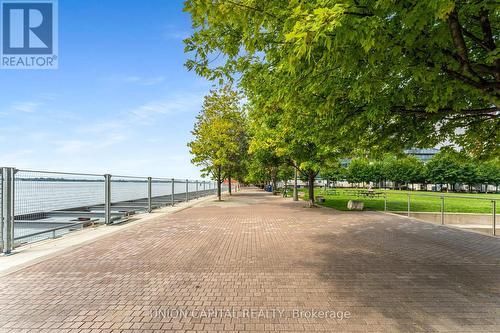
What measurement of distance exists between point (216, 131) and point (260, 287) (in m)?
21.8

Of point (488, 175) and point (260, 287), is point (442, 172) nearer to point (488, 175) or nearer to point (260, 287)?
point (488, 175)

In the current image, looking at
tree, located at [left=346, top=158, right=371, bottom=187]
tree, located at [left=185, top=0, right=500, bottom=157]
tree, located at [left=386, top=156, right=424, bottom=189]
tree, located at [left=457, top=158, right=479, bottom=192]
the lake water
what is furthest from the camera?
tree, located at [left=346, top=158, right=371, bottom=187]

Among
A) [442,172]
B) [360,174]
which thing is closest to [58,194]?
[360,174]

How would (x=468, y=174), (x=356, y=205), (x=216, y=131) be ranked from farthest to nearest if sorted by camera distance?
(x=468, y=174), (x=216, y=131), (x=356, y=205)

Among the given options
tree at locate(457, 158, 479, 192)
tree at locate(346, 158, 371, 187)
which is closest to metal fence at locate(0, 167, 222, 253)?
tree at locate(346, 158, 371, 187)

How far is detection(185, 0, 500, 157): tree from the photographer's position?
293 cm

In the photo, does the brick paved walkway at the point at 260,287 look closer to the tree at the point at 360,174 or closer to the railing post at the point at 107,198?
the railing post at the point at 107,198

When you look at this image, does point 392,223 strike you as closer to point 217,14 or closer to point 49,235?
point 217,14

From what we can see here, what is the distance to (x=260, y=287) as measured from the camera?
15.1 feet

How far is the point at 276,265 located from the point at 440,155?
6.88 metres

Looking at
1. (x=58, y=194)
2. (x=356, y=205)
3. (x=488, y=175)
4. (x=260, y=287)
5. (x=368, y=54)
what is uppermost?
(x=368, y=54)

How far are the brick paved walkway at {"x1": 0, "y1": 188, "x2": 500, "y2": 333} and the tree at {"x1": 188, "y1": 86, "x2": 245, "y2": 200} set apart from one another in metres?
17.8

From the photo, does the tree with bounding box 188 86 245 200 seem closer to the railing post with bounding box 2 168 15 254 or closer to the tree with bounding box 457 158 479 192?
the railing post with bounding box 2 168 15 254

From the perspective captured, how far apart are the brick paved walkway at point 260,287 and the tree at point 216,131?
58.5 feet
